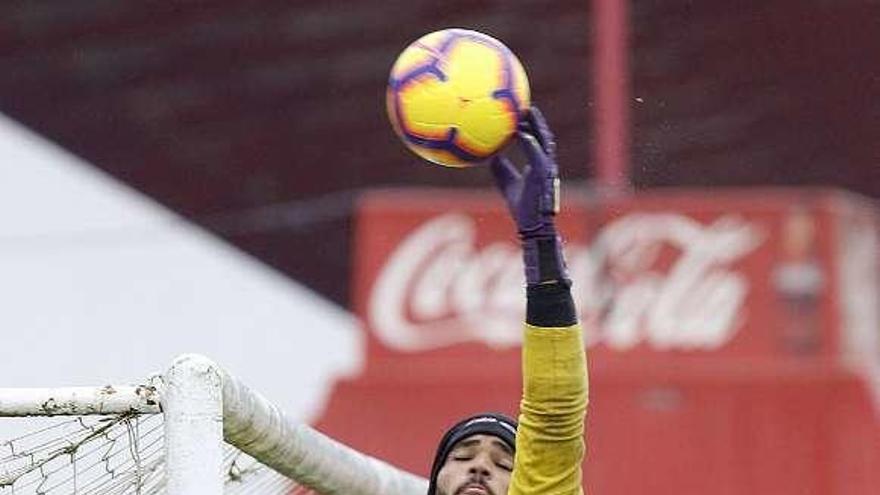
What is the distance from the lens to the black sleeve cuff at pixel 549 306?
13.7 ft

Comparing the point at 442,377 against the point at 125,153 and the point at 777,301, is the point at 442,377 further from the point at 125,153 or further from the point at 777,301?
the point at 125,153

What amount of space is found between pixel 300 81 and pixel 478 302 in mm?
5772

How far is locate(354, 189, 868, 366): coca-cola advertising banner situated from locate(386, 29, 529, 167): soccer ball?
20.2 feet

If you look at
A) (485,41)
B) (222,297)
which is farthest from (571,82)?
(485,41)

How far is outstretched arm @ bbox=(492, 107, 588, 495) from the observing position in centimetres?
414

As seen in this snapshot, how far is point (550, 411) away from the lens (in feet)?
13.6

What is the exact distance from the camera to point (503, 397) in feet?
35.2

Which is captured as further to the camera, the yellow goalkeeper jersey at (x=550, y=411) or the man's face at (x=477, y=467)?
the man's face at (x=477, y=467)

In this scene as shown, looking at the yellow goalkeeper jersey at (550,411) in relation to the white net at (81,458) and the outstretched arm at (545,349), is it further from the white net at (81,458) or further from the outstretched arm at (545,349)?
the white net at (81,458)

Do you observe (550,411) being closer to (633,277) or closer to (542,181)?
(542,181)

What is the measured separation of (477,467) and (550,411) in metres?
0.40

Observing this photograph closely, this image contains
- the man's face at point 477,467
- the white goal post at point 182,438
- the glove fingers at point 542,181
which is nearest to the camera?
the white goal post at point 182,438

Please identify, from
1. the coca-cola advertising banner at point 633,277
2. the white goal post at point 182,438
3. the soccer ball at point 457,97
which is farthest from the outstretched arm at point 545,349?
the coca-cola advertising banner at point 633,277

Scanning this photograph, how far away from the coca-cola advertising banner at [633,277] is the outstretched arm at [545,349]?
638 centimetres
